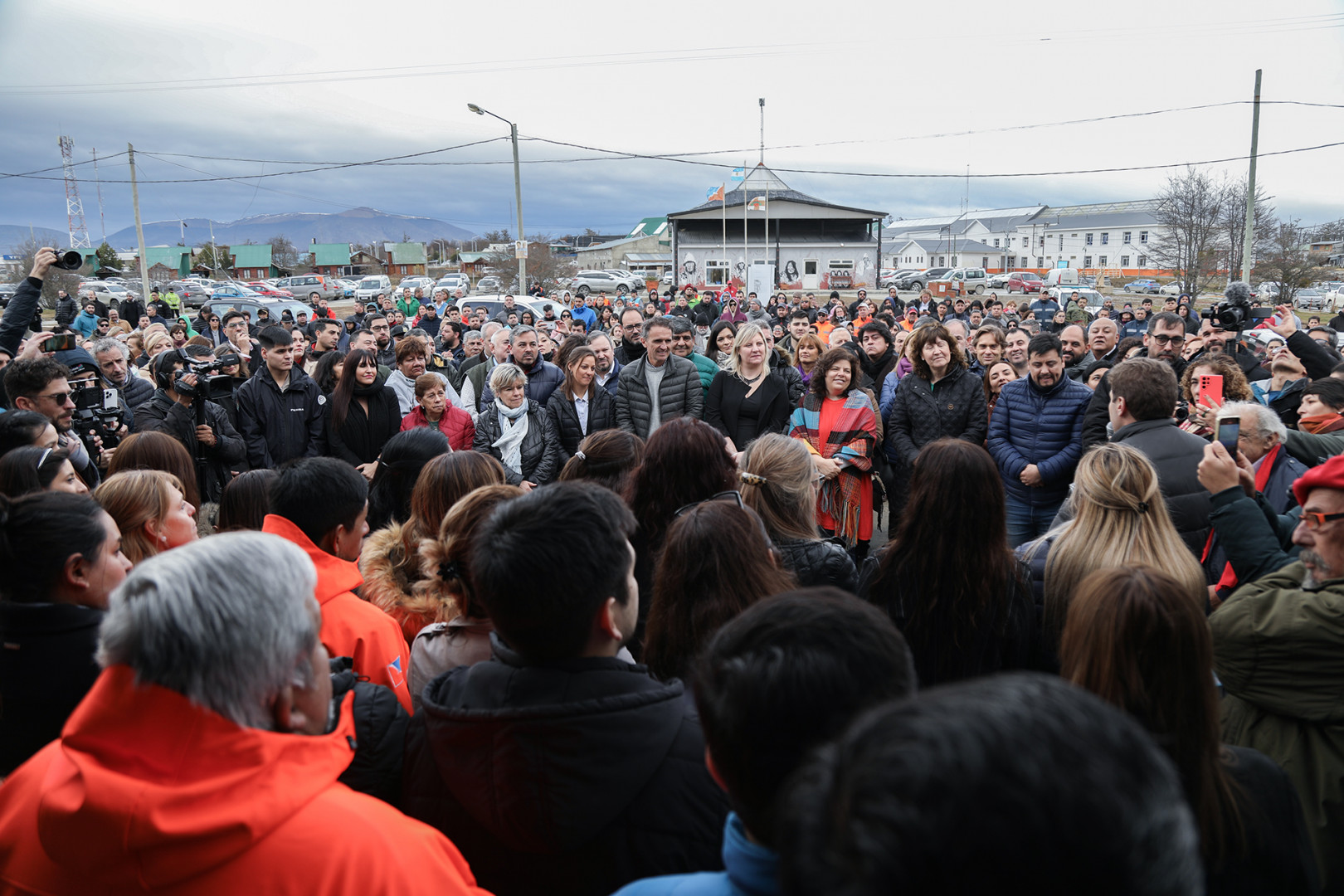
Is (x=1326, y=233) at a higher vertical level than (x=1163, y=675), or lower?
higher

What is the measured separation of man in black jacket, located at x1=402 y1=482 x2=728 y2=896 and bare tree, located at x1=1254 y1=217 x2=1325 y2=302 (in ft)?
113

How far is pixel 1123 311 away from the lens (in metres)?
17.6

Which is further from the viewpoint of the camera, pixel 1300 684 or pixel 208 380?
pixel 208 380

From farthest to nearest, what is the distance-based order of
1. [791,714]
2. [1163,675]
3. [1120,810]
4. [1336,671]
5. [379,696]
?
[1336,671]
[379,696]
[1163,675]
[791,714]
[1120,810]

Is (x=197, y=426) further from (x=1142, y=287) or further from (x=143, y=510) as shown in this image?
(x=1142, y=287)

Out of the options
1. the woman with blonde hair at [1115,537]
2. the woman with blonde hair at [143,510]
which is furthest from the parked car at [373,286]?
the woman with blonde hair at [1115,537]

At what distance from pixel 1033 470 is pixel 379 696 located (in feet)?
15.4

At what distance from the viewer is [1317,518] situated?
2.20 metres

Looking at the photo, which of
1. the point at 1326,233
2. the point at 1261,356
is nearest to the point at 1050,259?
the point at 1326,233

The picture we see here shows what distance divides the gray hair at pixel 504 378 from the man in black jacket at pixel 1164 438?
3930 millimetres

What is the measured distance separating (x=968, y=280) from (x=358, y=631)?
5584 centimetres

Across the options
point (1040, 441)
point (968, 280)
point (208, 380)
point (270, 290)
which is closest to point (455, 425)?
point (208, 380)

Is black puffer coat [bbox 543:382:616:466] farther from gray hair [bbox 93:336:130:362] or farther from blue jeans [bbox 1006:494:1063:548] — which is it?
gray hair [bbox 93:336:130:362]

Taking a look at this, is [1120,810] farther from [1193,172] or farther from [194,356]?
[1193,172]
